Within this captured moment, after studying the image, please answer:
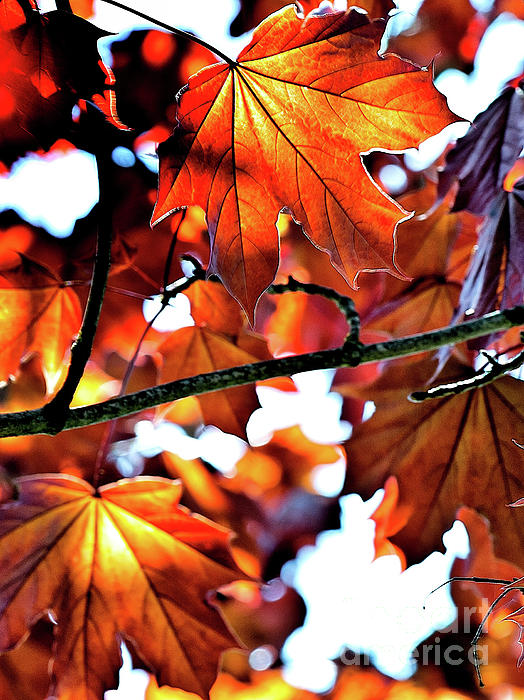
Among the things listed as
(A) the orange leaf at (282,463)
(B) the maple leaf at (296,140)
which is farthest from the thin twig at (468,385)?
(A) the orange leaf at (282,463)

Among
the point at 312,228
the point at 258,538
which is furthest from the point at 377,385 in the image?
the point at 258,538

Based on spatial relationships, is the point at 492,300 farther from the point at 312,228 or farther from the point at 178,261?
the point at 178,261

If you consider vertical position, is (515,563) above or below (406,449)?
below

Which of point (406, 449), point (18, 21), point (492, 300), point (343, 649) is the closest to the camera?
point (18, 21)

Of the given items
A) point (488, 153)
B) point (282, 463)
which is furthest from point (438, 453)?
point (282, 463)

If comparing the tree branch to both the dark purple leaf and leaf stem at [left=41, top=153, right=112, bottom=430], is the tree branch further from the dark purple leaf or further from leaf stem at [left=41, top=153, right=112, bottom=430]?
the dark purple leaf

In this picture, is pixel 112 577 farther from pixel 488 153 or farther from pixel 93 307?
pixel 488 153
